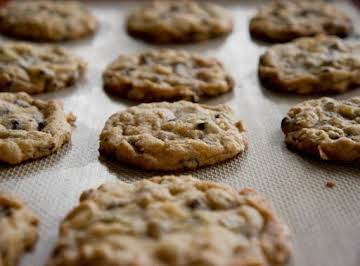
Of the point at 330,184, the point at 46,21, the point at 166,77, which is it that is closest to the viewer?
the point at 330,184

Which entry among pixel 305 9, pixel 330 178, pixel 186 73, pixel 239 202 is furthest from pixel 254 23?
pixel 239 202

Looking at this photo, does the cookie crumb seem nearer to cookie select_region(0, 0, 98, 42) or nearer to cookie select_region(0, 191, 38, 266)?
cookie select_region(0, 191, 38, 266)

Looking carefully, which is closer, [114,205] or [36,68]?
[114,205]

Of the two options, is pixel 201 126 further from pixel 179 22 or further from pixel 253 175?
pixel 179 22

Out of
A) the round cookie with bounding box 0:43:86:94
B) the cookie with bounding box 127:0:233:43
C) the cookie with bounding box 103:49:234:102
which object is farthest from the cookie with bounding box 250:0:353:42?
the round cookie with bounding box 0:43:86:94

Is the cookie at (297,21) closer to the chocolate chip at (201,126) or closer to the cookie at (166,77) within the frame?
the cookie at (166,77)

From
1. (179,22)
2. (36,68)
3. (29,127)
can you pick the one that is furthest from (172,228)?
(179,22)
